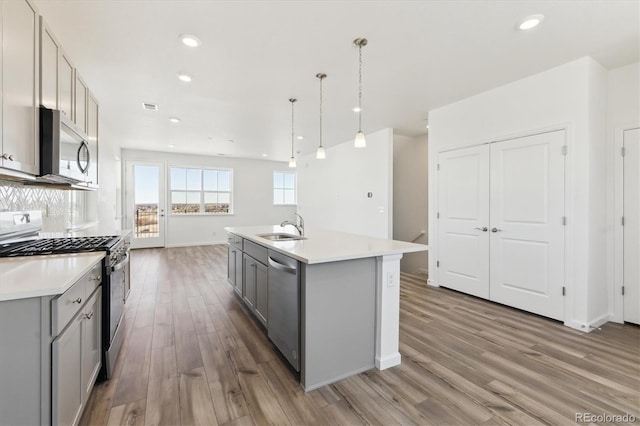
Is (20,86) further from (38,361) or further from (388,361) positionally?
(388,361)

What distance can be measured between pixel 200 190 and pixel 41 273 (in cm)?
738

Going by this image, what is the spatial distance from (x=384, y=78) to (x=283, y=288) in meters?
2.58

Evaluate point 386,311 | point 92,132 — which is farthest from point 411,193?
point 92,132

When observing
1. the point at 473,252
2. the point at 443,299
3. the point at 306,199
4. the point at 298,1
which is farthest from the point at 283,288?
the point at 306,199

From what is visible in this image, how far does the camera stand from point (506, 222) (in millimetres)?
3387

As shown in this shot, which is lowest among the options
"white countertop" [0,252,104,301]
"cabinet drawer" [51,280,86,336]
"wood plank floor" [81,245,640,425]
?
"wood plank floor" [81,245,640,425]

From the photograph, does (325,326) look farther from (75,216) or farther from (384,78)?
(75,216)

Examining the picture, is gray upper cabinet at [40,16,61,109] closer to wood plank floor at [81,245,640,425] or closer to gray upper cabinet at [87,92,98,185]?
gray upper cabinet at [87,92,98,185]

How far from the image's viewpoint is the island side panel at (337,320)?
190cm

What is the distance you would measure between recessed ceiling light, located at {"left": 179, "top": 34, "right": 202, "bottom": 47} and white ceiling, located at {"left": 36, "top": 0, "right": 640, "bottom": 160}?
67mm

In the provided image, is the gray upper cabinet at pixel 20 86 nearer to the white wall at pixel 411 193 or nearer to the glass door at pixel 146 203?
the white wall at pixel 411 193

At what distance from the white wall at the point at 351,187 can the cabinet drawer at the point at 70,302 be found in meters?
4.39

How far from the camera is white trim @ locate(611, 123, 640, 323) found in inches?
117

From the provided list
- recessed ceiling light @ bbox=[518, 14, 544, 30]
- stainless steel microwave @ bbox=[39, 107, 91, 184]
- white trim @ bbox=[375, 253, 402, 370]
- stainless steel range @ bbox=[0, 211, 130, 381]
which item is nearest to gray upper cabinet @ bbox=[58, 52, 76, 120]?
stainless steel microwave @ bbox=[39, 107, 91, 184]
